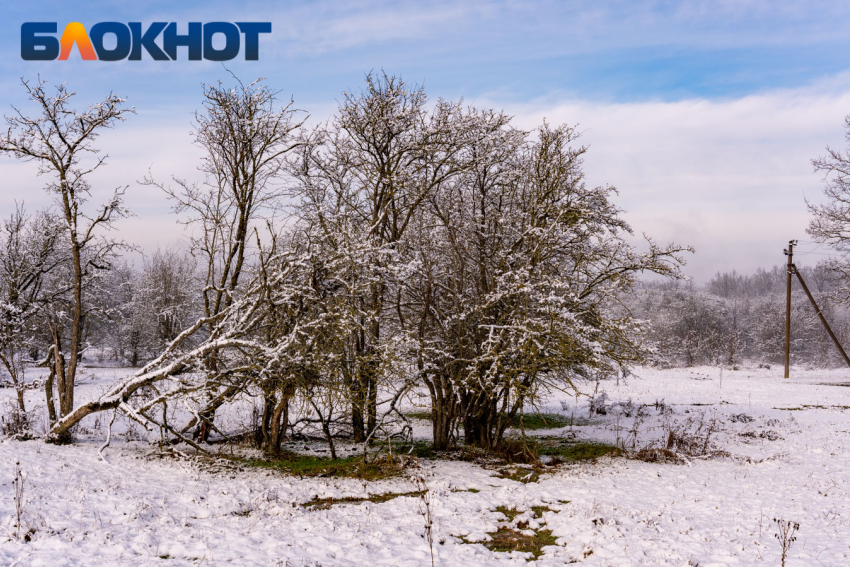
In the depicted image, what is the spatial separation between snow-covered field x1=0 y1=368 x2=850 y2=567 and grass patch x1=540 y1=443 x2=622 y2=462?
57 centimetres

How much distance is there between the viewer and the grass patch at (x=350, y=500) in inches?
318

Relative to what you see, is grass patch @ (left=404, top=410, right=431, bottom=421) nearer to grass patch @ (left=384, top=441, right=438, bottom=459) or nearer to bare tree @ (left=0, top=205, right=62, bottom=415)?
grass patch @ (left=384, top=441, right=438, bottom=459)

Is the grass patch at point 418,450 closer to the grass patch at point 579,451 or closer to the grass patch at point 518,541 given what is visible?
the grass patch at point 579,451

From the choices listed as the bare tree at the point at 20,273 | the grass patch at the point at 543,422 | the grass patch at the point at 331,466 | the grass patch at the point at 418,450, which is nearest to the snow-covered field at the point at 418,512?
the grass patch at the point at 331,466

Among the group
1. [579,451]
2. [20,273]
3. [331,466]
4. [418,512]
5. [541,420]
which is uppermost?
[20,273]

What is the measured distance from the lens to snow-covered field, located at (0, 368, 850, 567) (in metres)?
6.02

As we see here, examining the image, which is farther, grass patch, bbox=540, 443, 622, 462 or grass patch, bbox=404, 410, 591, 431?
grass patch, bbox=404, 410, 591, 431

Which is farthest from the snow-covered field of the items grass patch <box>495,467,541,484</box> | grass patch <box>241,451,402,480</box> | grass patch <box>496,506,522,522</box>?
grass patch <box>241,451,402,480</box>

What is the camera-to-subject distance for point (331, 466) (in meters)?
10.5

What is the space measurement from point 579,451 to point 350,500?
20.6 feet

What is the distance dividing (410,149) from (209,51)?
5.30 metres

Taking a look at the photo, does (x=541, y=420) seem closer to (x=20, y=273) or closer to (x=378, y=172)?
(x=378, y=172)

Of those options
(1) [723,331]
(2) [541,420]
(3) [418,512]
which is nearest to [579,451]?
(2) [541,420]

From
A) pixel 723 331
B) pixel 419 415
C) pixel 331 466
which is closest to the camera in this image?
pixel 331 466
